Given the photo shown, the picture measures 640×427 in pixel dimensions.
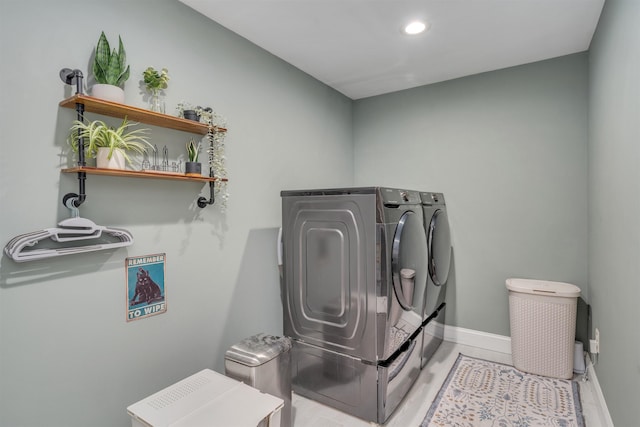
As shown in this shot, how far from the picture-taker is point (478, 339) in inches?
121

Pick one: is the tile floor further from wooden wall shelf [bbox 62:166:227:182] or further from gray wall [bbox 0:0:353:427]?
wooden wall shelf [bbox 62:166:227:182]

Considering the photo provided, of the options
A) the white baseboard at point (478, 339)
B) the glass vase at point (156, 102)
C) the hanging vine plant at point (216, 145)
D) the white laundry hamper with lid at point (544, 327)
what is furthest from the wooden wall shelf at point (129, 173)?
the white baseboard at point (478, 339)

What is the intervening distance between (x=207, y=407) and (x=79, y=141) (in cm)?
130

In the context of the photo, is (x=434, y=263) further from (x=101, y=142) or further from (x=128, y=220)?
(x=101, y=142)

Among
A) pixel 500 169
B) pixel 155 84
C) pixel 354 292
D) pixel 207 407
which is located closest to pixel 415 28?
pixel 500 169

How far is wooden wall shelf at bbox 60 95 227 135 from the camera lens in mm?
1429

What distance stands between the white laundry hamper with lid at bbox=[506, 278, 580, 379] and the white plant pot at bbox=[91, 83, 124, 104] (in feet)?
9.68

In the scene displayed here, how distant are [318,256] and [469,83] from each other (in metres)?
2.26

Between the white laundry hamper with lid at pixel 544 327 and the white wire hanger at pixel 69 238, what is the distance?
2776mm

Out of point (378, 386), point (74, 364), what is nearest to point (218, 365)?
point (74, 364)

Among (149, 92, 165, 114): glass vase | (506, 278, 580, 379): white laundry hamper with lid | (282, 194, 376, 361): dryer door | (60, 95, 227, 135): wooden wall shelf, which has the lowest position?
(506, 278, 580, 379): white laundry hamper with lid

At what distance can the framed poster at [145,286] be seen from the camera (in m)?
1.71

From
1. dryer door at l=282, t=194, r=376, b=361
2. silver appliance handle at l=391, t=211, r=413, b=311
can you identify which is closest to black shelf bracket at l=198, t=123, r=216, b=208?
dryer door at l=282, t=194, r=376, b=361

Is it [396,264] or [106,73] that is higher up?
[106,73]
